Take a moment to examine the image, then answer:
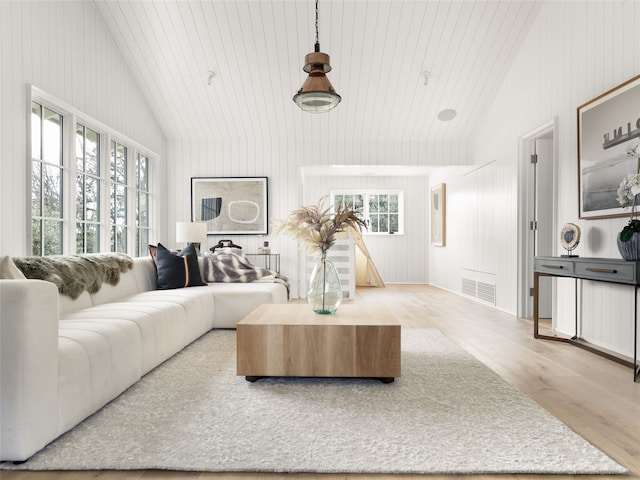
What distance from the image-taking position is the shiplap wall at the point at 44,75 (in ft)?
9.68

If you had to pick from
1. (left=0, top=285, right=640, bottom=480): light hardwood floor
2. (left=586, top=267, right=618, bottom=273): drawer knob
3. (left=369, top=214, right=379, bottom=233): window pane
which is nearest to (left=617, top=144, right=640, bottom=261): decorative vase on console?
(left=586, top=267, right=618, bottom=273): drawer knob

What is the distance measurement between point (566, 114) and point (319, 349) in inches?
123

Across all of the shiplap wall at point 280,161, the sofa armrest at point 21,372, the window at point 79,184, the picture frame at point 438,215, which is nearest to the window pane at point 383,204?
the picture frame at point 438,215

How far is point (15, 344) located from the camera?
164 cm

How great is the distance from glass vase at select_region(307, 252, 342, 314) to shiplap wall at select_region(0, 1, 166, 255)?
2103 mm

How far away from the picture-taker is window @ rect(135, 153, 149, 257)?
212 inches

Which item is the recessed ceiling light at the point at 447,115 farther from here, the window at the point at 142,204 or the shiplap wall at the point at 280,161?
the window at the point at 142,204

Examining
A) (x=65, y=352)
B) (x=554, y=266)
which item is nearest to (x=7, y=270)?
(x=65, y=352)

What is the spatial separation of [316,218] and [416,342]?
1445 mm

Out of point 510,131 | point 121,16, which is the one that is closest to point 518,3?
point 510,131

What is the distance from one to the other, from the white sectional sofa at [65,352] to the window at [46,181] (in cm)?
72

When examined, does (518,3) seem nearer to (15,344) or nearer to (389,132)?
(389,132)

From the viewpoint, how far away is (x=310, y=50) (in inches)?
191

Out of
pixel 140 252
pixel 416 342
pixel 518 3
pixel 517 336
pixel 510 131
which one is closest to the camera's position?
pixel 416 342
